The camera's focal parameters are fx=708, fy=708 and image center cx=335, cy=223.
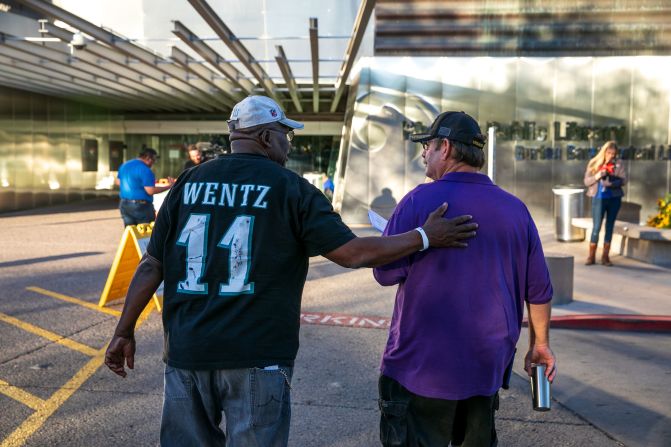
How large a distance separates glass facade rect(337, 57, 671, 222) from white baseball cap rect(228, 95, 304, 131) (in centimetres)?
1579

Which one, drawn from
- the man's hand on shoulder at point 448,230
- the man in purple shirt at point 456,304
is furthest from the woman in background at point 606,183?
the man's hand on shoulder at point 448,230

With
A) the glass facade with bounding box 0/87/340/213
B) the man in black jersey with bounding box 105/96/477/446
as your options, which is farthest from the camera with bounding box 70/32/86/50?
the man in black jersey with bounding box 105/96/477/446

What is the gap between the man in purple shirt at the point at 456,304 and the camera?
259cm

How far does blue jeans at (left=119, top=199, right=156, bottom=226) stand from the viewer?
31.9 ft

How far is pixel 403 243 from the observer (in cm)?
256

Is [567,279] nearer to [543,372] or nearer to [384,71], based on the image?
[543,372]

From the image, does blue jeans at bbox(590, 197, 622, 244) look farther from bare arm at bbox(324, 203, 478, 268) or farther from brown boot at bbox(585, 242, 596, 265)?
bare arm at bbox(324, 203, 478, 268)

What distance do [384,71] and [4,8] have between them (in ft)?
29.8

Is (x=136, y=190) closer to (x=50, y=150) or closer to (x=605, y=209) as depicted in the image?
(x=605, y=209)

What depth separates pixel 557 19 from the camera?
63.9ft

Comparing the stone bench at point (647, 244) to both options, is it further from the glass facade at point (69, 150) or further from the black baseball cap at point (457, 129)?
the black baseball cap at point (457, 129)

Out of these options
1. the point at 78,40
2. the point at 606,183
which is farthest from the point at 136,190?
the point at 606,183

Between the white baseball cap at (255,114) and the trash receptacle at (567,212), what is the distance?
13685 millimetres

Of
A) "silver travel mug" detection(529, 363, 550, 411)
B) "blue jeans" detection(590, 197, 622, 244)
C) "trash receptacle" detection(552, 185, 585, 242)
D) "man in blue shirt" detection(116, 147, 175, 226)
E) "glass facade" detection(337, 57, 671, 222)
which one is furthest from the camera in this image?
"glass facade" detection(337, 57, 671, 222)
